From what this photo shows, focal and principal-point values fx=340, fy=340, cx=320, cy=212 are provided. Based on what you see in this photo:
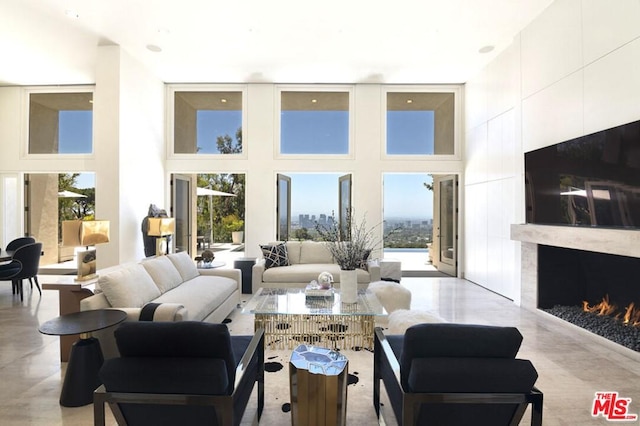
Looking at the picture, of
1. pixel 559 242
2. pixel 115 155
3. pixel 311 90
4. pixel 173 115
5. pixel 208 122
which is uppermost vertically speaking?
pixel 311 90

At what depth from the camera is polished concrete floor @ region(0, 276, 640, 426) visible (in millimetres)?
2299

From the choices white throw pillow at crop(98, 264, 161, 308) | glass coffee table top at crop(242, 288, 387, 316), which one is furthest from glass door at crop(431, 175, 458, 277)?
white throw pillow at crop(98, 264, 161, 308)

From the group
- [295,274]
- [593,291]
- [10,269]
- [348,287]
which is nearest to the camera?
[348,287]

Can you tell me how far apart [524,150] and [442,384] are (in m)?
4.46

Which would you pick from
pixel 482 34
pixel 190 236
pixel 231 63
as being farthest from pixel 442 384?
pixel 190 236

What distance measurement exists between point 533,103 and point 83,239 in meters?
5.72

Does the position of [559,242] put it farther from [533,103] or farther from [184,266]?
[184,266]

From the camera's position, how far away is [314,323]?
3.52 meters

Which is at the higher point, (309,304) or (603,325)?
(309,304)

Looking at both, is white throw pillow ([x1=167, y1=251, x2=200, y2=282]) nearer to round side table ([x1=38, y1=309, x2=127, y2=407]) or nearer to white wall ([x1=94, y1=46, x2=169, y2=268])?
round side table ([x1=38, y1=309, x2=127, y2=407])

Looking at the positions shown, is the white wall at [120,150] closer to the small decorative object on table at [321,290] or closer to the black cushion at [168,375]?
the small decorative object on table at [321,290]

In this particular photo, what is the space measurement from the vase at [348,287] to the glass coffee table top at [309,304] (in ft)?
0.18

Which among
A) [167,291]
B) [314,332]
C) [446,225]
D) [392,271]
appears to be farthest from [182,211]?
[446,225]

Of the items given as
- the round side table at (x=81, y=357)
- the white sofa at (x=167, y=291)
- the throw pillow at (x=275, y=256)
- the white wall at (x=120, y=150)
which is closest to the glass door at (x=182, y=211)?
the white wall at (x=120, y=150)
